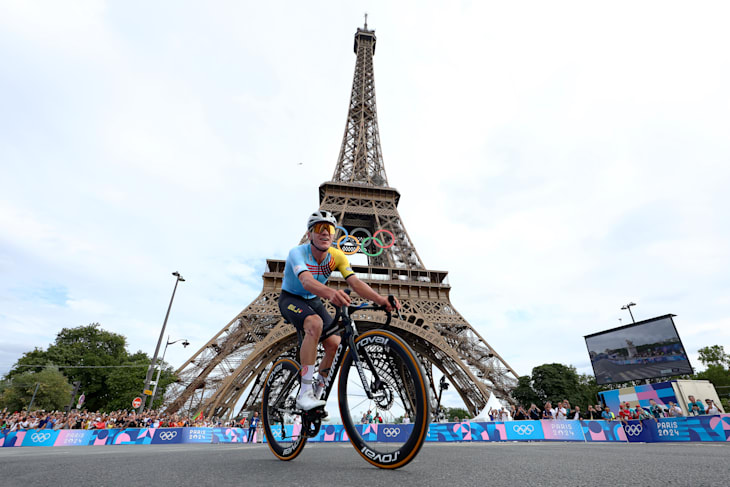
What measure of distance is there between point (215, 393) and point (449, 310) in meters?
15.9

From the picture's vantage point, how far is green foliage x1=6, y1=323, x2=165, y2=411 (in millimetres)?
34875

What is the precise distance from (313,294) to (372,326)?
932 inches

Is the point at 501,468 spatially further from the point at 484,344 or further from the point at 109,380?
the point at 109,380

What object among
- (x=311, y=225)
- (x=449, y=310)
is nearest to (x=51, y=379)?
(x=449, y=310)

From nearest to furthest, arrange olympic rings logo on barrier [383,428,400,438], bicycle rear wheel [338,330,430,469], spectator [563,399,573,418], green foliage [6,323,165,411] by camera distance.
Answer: bicycle rear wheel [338,330,430,469], olympic rings logo on barrier [383,428,400,438], spectator [563,399,573,418], green foliage [6,323,165,411]

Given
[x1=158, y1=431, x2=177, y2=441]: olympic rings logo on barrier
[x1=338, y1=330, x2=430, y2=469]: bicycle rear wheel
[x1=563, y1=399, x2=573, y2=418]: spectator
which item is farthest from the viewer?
[x1=563, y1=399, x2=573, y2=418]: spectator

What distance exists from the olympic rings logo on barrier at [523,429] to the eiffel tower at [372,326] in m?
5.84

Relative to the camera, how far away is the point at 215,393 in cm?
1923

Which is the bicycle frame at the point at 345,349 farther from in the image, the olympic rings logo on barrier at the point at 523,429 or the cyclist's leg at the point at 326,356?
the olympic rings logo on barrier at the point at 523,429

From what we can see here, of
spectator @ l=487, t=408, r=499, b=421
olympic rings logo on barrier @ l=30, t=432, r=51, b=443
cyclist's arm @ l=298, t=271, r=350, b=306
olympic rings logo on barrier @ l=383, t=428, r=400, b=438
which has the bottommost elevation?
olympic rings logo on barrier @ l=30, t=432, r=51, b=443

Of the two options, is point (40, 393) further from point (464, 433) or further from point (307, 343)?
point (307, 343)

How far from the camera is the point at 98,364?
128 feet

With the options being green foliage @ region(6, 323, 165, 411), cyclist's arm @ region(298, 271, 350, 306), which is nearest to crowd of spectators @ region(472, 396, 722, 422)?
cyclist's arm @ region(298, 271, 350, 306)

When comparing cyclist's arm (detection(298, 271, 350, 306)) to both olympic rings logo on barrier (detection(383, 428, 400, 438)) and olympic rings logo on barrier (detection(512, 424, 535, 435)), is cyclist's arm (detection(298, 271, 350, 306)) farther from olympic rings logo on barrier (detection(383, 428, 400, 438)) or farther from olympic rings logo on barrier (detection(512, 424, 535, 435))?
olympic rings logo on barrier (detection(512, 424, 535, 435))
